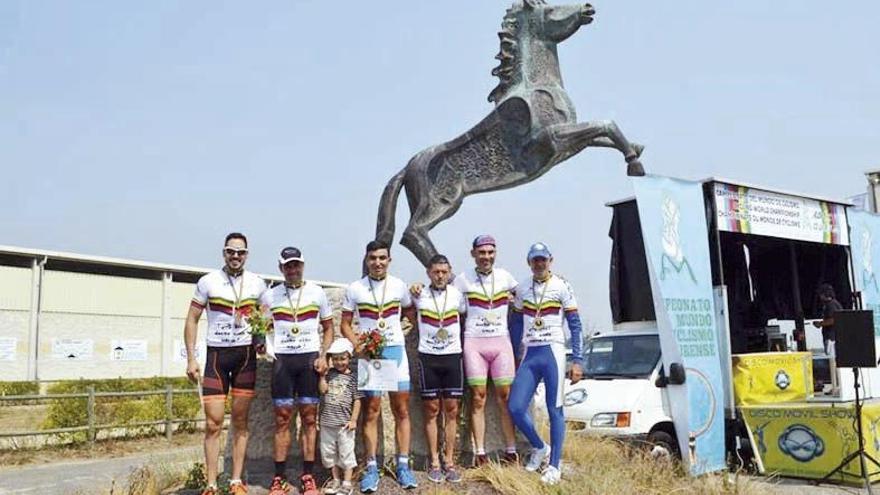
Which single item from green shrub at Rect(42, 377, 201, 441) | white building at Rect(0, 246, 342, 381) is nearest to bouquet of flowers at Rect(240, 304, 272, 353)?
green shrub at Rect(42, 377, 201, 441)

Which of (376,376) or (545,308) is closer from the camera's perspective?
(376,376)

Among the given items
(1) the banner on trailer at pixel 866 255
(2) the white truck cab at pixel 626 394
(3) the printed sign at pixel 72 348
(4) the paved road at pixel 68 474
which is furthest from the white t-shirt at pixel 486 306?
(3) the printed sign at pixel 72 348

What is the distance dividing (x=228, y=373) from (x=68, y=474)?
7057 millimetres

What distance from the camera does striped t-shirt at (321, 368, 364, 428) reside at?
5.95 metres

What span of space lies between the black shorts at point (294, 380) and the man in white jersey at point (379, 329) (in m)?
0.39

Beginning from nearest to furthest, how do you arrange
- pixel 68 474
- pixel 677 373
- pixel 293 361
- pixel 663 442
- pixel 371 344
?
pixel 293 361 < pixel 371 344 < pixel 677 373 < pixel 663 442 < pixel 68 474

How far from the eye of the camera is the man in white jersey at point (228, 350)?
18.7 ft

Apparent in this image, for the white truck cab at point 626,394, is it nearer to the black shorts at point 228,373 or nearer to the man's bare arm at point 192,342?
the black shorts at point 228,373

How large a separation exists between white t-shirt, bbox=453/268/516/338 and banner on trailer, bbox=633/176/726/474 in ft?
6.31

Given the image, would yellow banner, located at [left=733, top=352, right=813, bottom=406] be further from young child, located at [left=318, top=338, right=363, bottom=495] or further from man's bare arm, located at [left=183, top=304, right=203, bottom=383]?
man's bare arm, located at [left=183, top=304, right=203, bottom=383]

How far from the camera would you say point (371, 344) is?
236 inches

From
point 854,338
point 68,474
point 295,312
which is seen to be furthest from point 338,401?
point 68,474

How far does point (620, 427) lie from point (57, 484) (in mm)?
7029

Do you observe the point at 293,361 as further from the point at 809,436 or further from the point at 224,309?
the point at 809,436
